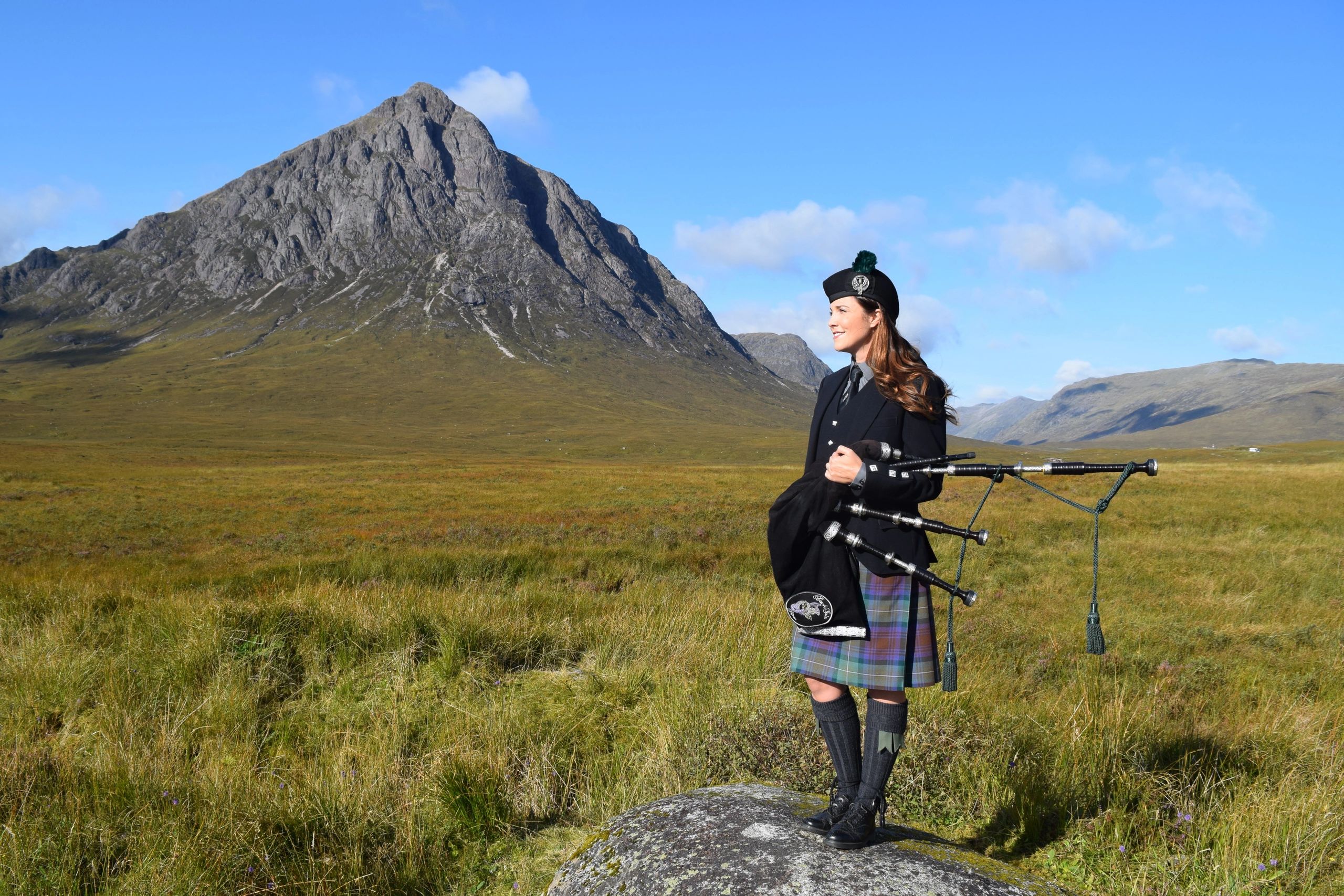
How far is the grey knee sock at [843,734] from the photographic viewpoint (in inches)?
133

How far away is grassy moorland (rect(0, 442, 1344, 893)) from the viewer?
3633 millimetres

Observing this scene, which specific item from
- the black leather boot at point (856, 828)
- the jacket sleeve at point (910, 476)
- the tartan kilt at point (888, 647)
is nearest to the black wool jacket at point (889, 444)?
the jacket sleeve at point (910, 476)

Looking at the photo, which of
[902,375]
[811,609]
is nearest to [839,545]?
[811,609]

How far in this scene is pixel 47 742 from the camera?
501cm

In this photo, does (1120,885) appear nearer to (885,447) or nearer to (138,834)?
(885,447)

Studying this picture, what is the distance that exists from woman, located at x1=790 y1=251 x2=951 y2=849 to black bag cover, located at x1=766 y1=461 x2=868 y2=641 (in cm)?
9

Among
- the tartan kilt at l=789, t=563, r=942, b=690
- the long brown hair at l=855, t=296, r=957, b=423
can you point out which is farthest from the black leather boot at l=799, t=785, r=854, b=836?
the long brown hair at l=855, t=296, r=957, b=423

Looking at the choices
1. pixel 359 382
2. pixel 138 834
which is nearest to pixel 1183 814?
pixel 138 834

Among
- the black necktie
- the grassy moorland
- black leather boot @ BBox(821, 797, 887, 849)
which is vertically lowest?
the grassy moorland

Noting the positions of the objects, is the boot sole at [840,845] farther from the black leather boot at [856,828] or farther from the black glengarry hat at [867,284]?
the black glengarry hat at [867,284]

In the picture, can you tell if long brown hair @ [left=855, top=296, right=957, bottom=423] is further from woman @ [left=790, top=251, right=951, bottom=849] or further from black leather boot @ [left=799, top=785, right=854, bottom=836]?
black leather boot @ [left=799, top=785, right=854, bottom=836]

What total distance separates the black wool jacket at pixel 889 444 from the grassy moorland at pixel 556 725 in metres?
1.84

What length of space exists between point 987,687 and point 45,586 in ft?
38.6

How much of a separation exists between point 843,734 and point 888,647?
Result: 20.5 inches
